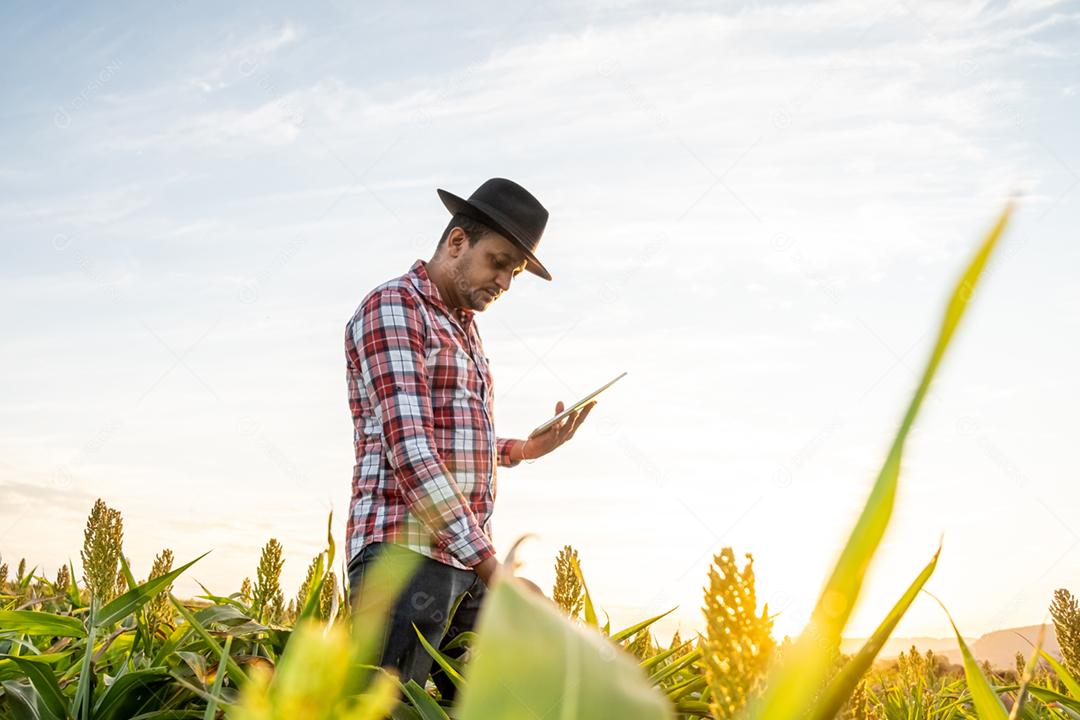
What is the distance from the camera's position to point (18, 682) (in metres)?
2.24

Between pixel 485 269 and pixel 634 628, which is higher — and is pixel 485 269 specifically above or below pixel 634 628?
above

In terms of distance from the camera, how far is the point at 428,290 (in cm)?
345

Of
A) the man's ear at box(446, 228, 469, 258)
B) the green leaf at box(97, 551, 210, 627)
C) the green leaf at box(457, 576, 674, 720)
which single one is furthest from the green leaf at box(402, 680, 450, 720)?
the man's ear at box(446, 228, 469, 258)

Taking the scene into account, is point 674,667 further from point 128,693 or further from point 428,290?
point 428,290

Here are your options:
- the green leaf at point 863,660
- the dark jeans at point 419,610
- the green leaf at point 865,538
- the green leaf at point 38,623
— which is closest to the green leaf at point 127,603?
the green leaf at point 38,623

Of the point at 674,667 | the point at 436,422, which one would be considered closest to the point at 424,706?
the point at 674,667

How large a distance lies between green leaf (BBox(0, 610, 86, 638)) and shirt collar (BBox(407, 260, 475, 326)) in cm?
167

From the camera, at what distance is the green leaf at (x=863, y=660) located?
20.3 inches

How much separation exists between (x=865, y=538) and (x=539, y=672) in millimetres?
152

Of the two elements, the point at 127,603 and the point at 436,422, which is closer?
the point at 127,603

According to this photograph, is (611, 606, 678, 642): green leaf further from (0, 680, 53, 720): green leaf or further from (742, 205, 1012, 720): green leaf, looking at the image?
(742, 205, 1012, 720): green leaf

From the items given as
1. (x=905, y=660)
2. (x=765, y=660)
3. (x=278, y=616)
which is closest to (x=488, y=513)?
(x=278, y=616)

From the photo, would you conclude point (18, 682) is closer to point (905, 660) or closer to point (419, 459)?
point (419, 459)

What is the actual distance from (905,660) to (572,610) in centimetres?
419
